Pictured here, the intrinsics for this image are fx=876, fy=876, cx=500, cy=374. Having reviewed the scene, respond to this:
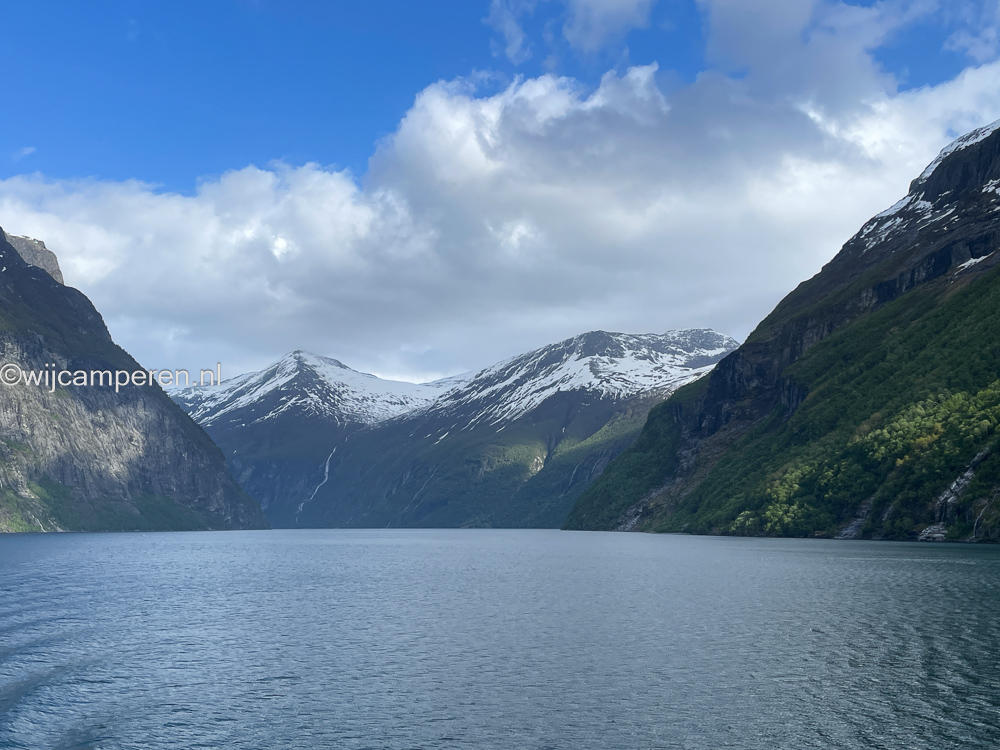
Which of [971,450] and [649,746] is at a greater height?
[971,450]

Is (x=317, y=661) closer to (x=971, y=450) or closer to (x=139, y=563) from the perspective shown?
(x=139, y=563)

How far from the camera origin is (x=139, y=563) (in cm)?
16275

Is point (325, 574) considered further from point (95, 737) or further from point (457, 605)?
point (95, 737)

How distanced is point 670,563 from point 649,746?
109m

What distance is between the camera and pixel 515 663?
58.9 metres

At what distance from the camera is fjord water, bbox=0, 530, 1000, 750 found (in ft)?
140

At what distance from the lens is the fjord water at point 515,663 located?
4275 cm

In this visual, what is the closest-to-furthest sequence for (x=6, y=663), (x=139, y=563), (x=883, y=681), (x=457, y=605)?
(x=883, y=681), (x=6, y=663), (x=457, y=605), (x=139, y=563)

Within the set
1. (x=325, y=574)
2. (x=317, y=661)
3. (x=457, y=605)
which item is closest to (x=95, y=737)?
(x=317, y=661)

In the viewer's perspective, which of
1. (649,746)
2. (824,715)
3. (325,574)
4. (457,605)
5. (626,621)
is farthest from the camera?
(325,574)

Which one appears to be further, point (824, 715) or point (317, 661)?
point (317, 661)

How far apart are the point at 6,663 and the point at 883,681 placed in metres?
56.6

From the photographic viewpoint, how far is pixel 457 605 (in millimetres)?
90438

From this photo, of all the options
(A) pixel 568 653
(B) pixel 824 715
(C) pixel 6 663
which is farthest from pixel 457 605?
(B) pixel 824 715
